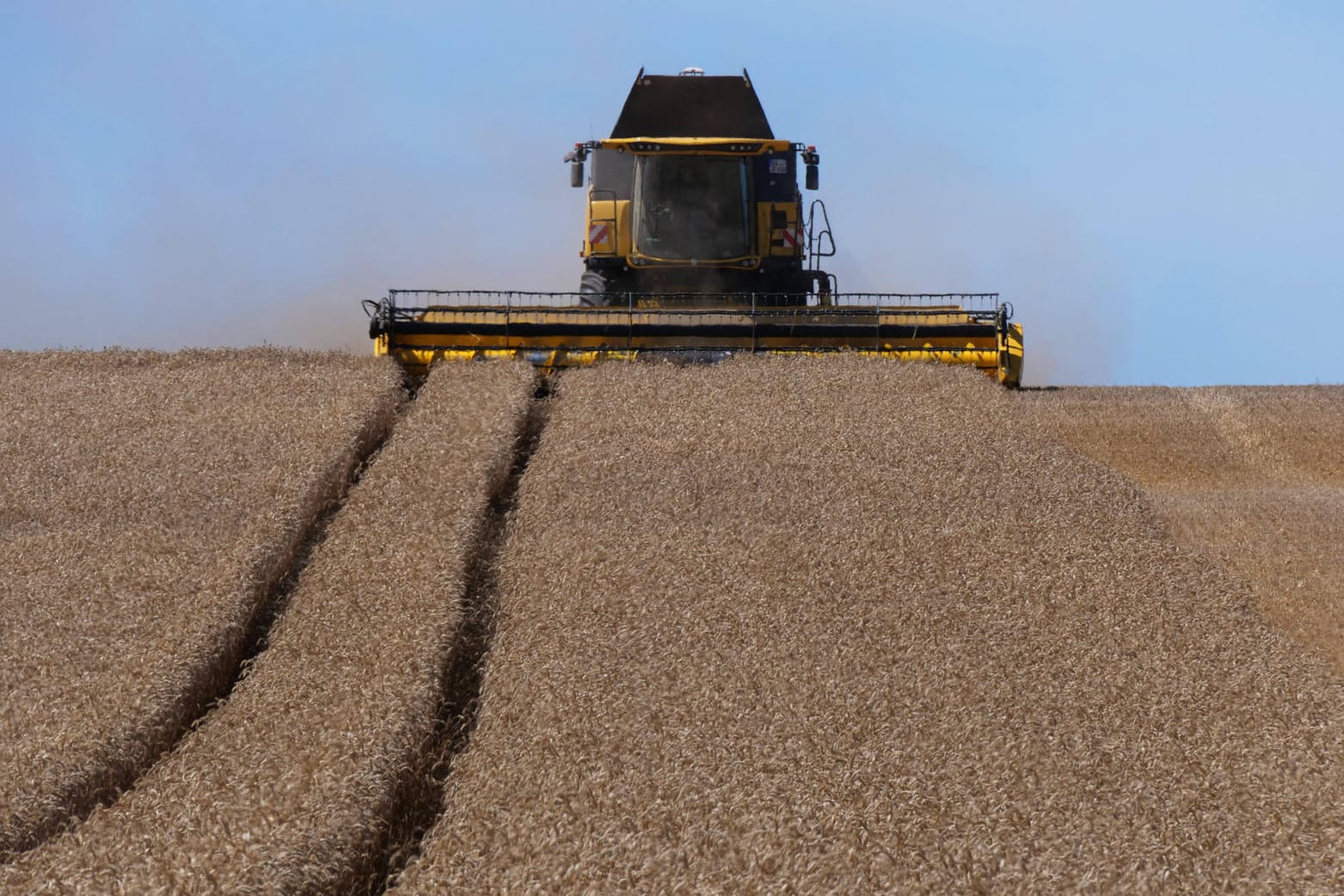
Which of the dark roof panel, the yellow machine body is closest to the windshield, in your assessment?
the dark roof panel

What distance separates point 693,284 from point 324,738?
379 inches

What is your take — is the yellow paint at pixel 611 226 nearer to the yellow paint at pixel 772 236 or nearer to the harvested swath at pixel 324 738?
the yellow paint at pixel 772 236

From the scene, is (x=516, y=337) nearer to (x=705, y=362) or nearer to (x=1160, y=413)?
(x=705, y=362)

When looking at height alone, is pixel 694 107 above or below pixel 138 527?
above

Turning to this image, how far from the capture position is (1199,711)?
746cm

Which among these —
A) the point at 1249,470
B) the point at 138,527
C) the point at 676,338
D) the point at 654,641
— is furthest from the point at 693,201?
the point at 654,641

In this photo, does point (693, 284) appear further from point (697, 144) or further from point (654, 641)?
point (654, 641)

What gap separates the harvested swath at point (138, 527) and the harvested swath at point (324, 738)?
0.29 m

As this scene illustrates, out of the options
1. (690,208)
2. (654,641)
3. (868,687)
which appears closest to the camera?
(868,687)

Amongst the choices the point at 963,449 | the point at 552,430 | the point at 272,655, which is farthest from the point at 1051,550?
the point at 272,655

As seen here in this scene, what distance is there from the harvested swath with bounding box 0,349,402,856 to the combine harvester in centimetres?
142

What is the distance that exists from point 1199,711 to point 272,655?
5.21 meters

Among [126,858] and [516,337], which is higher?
[516,337]

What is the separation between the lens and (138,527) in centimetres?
991
